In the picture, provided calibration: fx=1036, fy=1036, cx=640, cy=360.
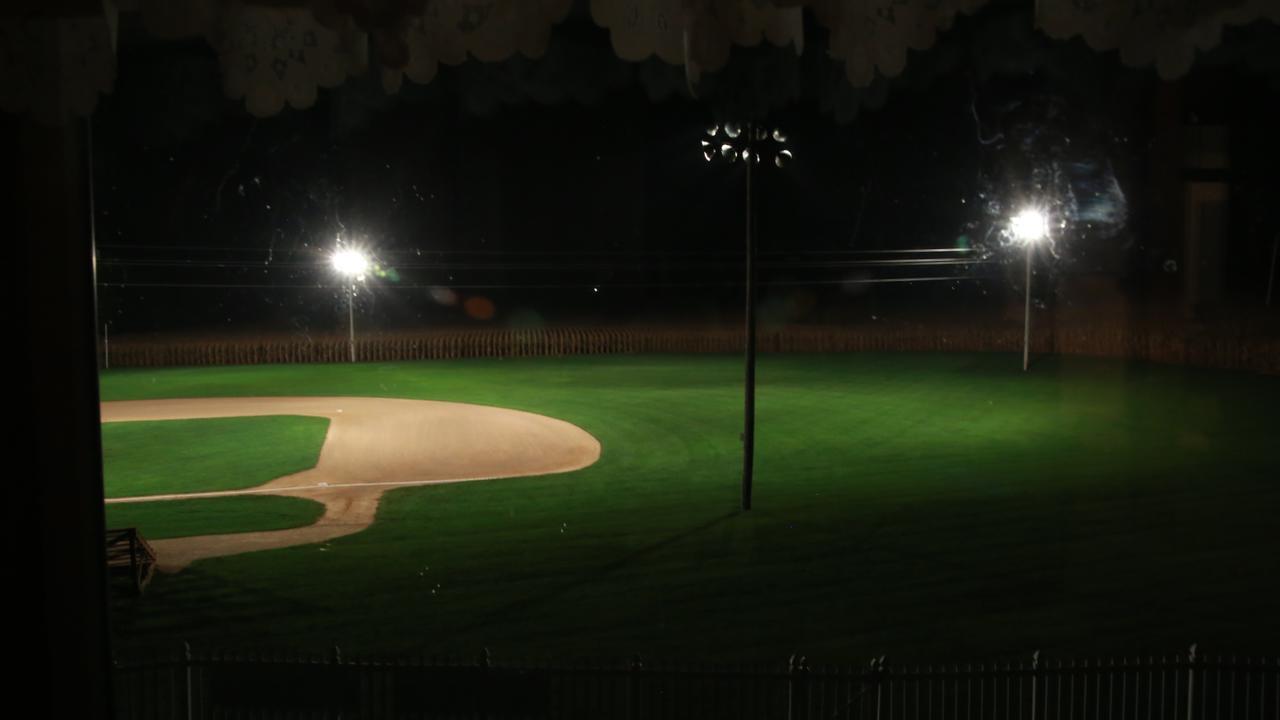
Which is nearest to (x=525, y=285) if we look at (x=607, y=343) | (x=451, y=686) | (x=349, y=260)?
(x=607, y=343)

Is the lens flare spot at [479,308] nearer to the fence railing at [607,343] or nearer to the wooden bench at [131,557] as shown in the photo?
the fence railing at [607,343]

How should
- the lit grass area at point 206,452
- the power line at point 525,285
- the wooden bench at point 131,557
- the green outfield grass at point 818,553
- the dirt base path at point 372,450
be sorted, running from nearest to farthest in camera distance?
the green outfield grass at point 818,553 < the wooden bench at point 131,557 < the dirt base path at point 372,450 < the lit grass area at point 206,452 < the power line at point 525,285

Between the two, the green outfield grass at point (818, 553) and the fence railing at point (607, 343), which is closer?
the green outfield grass at point (818, 553)

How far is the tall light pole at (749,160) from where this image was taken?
15.0 m

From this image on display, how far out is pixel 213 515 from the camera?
16.5 metres

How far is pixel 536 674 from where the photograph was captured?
6.76 m

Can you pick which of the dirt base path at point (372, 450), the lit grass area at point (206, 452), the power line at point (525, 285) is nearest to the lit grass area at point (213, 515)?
the dirt base path at point (372, 450)

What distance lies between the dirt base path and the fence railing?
43.9 ft

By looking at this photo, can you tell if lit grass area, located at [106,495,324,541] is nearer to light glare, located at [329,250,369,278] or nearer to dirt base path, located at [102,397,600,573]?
dirt base path, located at [102,397,600,573]

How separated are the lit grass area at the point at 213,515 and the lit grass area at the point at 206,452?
52.2 inches

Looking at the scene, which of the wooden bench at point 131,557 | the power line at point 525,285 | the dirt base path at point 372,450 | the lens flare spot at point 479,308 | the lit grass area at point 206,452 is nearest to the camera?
the wooden bench at point 131,557

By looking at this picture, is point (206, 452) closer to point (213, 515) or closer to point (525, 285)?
point (213, 515)

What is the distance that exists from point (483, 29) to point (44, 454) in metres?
1.70

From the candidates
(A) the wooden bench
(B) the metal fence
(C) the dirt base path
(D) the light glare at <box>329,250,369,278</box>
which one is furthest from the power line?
(B) the metal fence
